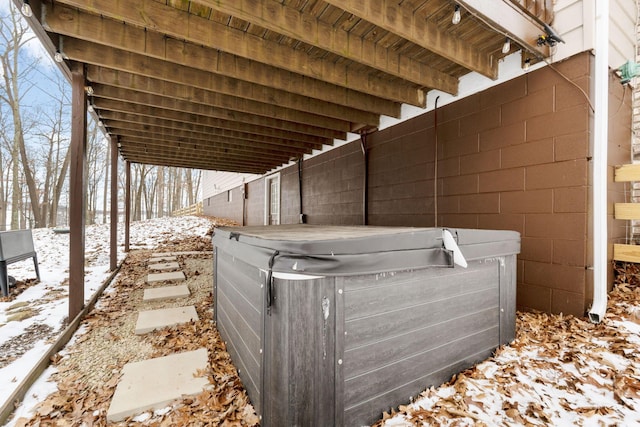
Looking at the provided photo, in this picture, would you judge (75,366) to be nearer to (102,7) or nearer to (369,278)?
(369,278)

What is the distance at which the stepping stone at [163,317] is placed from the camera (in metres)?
2.57

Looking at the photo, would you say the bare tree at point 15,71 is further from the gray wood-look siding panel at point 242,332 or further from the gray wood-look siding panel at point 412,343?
the gray wood-look siding panel at point 412,343

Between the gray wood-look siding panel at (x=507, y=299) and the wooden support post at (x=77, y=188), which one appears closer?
the gray wood-look siding panel at (x=507, y=299)

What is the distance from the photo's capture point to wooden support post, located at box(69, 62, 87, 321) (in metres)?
2.79

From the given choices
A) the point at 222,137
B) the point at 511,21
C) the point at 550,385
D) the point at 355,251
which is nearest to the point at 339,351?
the point at 355,251

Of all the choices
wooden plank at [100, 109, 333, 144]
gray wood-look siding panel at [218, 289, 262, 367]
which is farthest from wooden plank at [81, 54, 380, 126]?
gray wood-look siding panel at [218, 289, 262, 367]

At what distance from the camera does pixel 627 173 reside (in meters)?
2.60

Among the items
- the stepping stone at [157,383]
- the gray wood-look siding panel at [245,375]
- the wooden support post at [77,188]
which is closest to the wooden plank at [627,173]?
the gray wood-look siding panel at [245,375]

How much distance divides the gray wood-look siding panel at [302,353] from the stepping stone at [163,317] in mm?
1903

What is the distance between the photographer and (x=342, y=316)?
1.27 metres

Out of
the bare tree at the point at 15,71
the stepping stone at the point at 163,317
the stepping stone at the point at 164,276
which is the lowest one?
the stepping stone at the point at 163,317

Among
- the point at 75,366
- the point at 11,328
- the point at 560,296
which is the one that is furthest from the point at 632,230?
the point at 11,328

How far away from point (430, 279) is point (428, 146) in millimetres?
2595

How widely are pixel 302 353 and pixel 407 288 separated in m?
0.66
